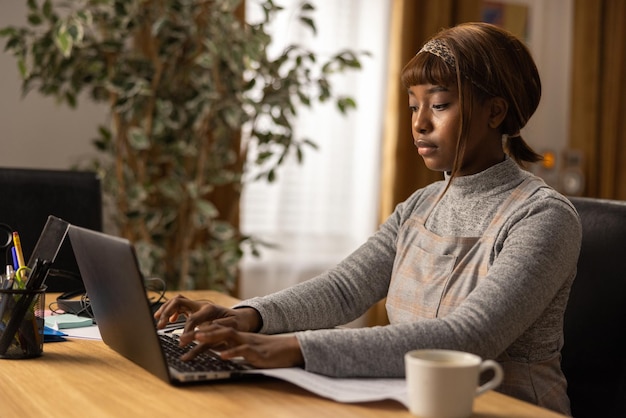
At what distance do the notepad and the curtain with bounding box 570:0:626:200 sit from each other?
330 centimetres

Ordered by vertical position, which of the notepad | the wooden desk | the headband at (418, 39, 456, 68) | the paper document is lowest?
the notepad

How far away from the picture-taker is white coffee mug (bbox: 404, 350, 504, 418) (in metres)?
0.93

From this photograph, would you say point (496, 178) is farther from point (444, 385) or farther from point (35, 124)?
point (35, 124)

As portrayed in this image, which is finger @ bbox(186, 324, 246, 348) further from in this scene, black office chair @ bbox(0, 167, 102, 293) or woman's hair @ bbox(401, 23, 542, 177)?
black office chair @ bbox(0, 167, 102, 293)

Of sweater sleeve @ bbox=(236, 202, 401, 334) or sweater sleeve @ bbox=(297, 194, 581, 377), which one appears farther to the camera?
sweater sleeve @ bbox=(236, 202, 401, 334)

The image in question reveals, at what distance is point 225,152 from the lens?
3123 mm

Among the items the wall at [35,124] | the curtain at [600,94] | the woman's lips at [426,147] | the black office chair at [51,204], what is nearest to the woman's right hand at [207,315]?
the woman's lips at [426,147]

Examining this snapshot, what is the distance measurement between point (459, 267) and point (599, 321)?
0.26m

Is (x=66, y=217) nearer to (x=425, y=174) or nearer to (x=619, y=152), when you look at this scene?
(x=425, y=174)

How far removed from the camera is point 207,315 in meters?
1.29

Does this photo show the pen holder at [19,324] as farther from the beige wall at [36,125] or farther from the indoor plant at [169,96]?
the beige wall at [36,125]

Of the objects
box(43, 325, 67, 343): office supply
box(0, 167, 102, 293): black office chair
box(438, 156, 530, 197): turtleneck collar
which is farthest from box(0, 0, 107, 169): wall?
box(438, 156, 530, 197): turtleneck collar

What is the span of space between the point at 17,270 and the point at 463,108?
72 centimetres

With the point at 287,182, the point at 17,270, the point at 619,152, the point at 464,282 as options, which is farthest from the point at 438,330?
the point at 619,152
